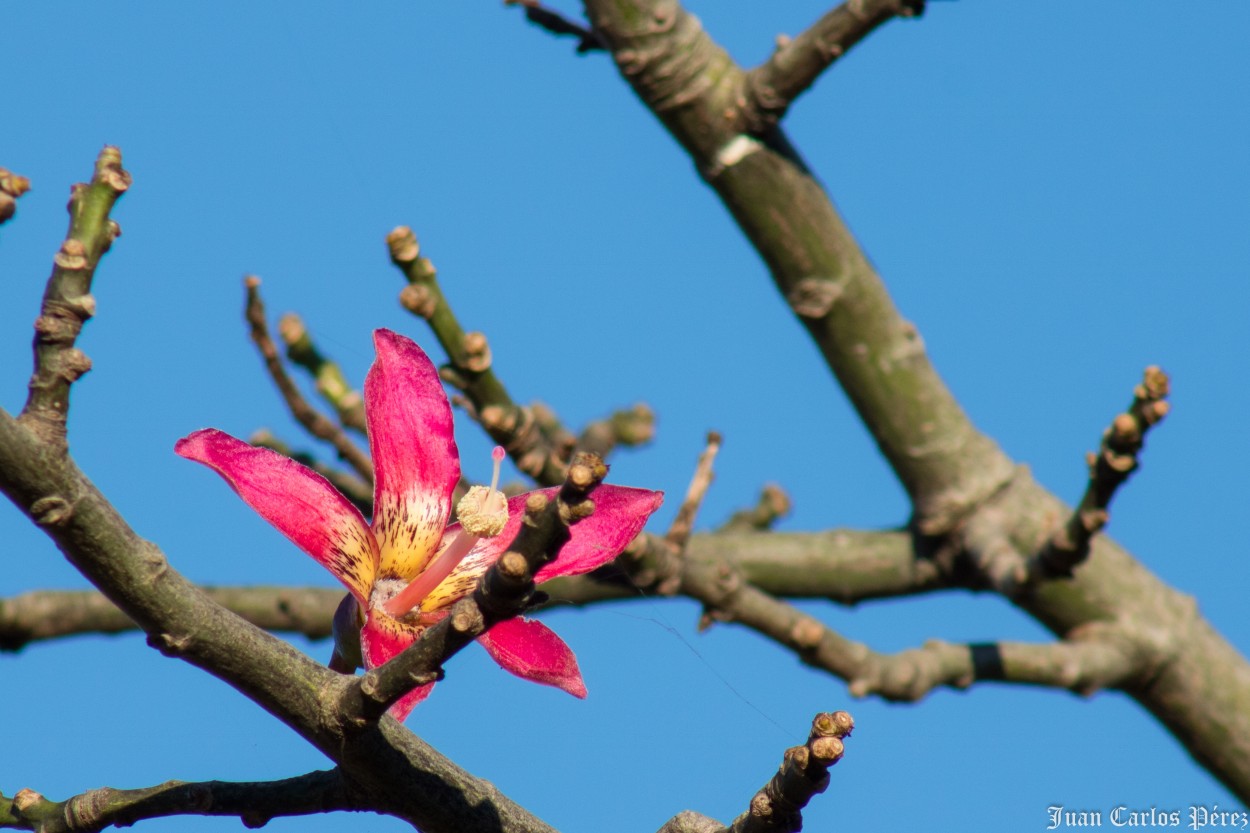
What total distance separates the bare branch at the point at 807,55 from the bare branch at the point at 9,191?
2.50 meters

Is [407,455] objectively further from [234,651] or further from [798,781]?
[798,781]

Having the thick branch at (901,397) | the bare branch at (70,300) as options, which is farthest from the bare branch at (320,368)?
the bare branch at (70,300)

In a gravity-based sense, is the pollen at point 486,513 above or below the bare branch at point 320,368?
below

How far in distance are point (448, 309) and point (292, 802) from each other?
5.16 ft

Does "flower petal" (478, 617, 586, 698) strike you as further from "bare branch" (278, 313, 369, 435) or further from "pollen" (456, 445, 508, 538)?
"bare branch" (278, 313, 369, 435)

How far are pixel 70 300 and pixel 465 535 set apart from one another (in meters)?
0.60

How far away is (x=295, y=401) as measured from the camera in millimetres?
3438

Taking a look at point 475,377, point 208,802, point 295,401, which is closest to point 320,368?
point 295,401

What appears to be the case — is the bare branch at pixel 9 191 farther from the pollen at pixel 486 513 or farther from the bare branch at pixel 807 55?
the bare branch at pixel 807 55

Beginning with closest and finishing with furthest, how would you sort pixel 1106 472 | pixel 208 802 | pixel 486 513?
pixel 208 802 < pixel 486 513 < pixel 1106 472

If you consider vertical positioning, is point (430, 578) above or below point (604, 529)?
below

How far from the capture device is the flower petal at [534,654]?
182 cm

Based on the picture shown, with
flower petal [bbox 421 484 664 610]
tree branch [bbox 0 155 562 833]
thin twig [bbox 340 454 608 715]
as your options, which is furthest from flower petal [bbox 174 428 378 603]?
thin twig [bbox 340 454 608 715]

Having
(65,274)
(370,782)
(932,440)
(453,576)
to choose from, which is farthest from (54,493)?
(932,440)
